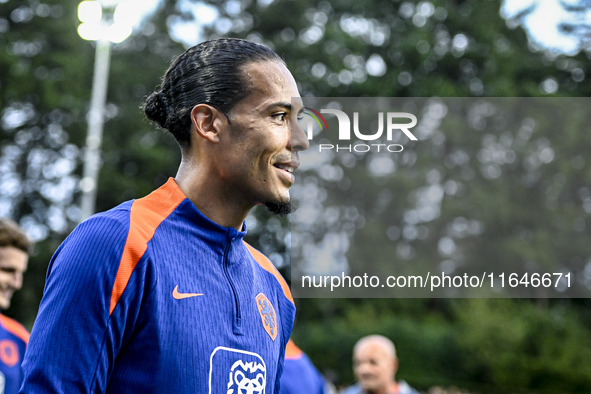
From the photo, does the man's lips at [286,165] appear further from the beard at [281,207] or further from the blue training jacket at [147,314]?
the blue training jacket at [147,314]

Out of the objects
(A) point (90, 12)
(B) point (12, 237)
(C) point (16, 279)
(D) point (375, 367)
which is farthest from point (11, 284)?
(A) point (90, 12)

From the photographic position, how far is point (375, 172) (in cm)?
2367

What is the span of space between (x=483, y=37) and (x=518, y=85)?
247 centimetres

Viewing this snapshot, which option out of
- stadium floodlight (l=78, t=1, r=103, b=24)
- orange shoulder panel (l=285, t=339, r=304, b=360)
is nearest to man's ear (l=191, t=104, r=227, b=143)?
orange shoulder panel (l=285, t=339, r=304, b=360)

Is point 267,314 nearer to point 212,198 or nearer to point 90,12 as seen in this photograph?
point 212,198

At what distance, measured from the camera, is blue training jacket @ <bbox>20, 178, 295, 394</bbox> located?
1.50m

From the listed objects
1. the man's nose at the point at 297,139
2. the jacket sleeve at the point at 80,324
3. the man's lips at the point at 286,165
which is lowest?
the jacket sleeve at the point at 80,324

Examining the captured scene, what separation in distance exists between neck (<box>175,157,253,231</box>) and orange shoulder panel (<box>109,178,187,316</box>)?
0.14 feet

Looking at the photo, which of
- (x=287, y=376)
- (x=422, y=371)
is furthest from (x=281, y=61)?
(x=422, y=371)

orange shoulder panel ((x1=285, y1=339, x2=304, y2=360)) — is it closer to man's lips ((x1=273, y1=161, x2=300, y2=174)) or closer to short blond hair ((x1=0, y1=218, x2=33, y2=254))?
short blond hair ((x1=0, y1=218, x2=33, y2=254))

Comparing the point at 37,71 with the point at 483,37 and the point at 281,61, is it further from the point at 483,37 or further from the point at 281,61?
the point at 281,61

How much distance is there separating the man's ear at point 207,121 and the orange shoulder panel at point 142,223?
17cm

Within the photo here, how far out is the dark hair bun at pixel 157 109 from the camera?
81.8 inches

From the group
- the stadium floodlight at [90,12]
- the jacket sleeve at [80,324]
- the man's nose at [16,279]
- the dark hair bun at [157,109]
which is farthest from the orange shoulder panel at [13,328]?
the stadium floodlight at [90,12]
